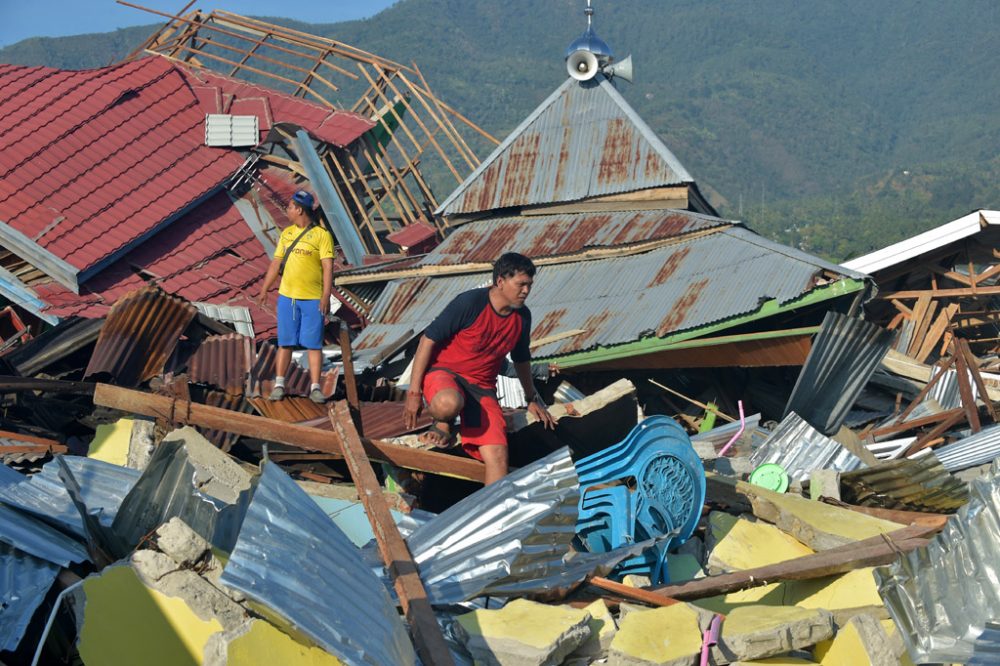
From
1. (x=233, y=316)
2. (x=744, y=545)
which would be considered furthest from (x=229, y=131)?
(x=744, y=545)

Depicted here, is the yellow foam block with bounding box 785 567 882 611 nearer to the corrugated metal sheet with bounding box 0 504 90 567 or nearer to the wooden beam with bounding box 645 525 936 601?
the wooden beam with bounding box 645 525 936 601

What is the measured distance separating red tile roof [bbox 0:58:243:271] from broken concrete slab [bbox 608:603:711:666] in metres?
10.3

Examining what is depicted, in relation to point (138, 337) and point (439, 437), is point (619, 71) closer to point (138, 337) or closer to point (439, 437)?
point (138, 337)

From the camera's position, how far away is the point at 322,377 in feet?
27.9

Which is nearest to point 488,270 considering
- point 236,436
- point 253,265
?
point 253,265

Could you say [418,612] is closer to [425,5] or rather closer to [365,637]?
[365,637]

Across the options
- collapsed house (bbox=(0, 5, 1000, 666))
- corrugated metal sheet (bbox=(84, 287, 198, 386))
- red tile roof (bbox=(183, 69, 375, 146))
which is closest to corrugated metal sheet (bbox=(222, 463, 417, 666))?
collapsed house (bbox=(0, 5, 1000, 666))

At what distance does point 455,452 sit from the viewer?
24.5 ft

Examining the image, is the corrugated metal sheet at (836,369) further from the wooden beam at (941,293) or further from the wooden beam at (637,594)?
the wooden beam at (637,594)

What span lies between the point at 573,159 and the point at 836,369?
5.76 m

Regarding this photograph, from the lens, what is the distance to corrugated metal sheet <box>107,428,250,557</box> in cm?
558

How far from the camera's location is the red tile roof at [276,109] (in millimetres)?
18266

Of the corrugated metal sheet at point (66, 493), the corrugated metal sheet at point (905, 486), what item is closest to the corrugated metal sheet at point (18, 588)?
the corrugated metal sheet at point (66, 493)

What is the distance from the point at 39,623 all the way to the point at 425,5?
124613 mm
